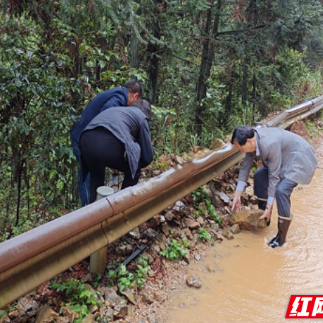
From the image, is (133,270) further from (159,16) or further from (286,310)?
(159,16)

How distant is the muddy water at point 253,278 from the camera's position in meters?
2.80

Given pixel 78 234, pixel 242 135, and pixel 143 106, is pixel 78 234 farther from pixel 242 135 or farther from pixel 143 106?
pixel 242 135

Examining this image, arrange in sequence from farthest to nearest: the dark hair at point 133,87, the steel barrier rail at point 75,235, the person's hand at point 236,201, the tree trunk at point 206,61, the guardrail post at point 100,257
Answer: the tree trunk at point 206,61 → the person's hand at point 236,201 → the dark hair at point 133,87 → the guardrail post at point 100,257 → the steel barrier rail at point 75,235

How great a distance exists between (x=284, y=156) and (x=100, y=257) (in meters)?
2.41

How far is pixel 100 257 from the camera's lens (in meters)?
2.77

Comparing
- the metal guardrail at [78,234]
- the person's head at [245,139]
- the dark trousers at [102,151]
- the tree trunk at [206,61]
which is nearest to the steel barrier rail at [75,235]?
the metal guardrail at [78,234]

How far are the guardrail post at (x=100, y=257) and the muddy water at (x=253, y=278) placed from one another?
63 centimetres

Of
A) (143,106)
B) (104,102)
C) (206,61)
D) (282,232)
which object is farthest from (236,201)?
(206,61)

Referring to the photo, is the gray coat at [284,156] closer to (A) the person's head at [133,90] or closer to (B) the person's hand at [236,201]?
(B) the person's hand at [236,201]

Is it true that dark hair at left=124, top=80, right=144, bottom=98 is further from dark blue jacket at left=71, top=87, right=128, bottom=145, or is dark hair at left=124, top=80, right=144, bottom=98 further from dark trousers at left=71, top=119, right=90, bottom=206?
dark trousers at left=71, top=119, right=90, bottom=206

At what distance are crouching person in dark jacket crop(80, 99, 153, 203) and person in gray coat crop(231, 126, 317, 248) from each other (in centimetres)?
105

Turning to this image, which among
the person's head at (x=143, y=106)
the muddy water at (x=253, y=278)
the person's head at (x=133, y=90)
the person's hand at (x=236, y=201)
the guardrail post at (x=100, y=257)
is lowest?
the muddy water at (x=253, y=278)

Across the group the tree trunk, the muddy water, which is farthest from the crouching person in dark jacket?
the tree trunk

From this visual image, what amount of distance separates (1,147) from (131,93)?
167 centimetres
